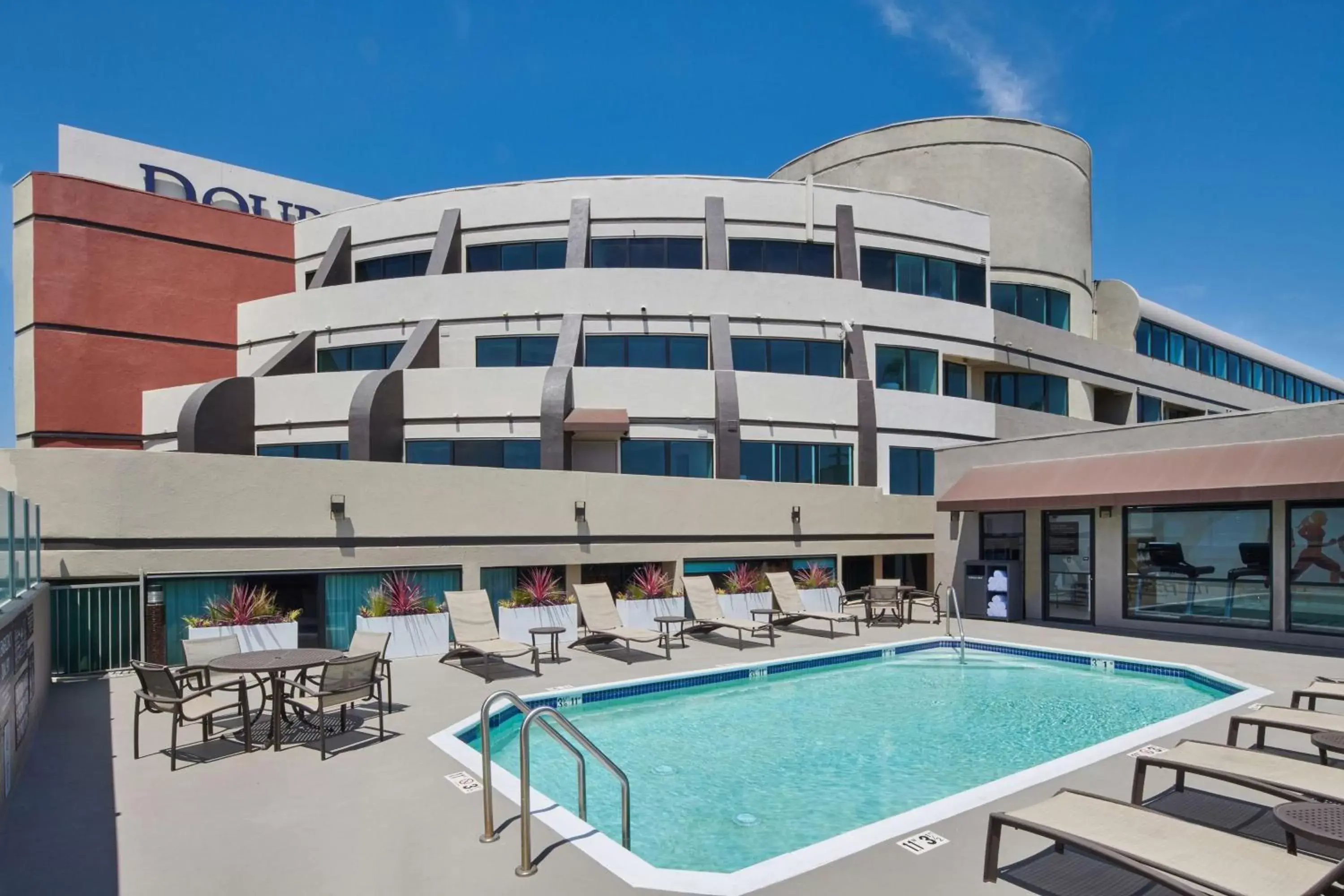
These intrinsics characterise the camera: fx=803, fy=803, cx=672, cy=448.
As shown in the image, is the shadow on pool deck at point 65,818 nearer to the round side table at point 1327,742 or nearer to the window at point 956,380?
the round side table at point 1327,742

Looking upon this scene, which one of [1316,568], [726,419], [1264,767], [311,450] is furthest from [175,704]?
[1316,568]

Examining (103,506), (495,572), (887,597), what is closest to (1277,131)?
(887,597)

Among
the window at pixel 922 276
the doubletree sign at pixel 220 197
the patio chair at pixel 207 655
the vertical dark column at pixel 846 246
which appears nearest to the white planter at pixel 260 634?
the patio chair at pixel 207 655

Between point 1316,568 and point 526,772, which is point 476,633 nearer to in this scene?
point 526,772

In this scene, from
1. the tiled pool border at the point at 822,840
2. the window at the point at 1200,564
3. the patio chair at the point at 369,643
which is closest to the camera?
the tiled pool border at the point at 822,840

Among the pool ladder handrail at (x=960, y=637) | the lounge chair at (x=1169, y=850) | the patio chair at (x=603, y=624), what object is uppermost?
the lounge chair at (x=1169, y=850)

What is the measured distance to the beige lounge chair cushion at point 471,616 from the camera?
12.5 meters

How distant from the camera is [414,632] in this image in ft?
44.1

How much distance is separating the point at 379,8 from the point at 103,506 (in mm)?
13372

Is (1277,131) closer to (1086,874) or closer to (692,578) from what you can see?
(692,578)

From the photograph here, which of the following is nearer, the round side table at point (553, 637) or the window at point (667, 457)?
the round side table at point (553, 637)

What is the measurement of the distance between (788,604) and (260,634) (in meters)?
10.2

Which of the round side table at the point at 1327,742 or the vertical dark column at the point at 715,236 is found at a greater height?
the vertical dark column at the point at 715,236

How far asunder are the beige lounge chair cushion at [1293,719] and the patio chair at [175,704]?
9400 millimetres
